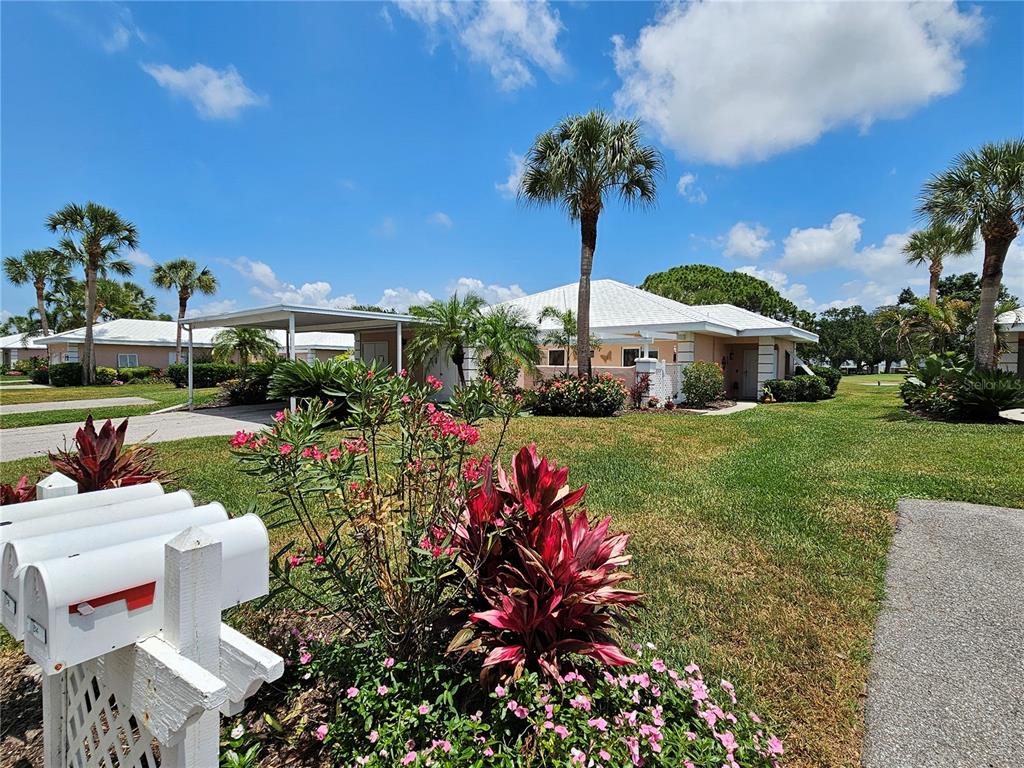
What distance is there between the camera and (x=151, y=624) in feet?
3.77

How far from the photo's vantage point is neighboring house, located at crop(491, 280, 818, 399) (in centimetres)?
1819

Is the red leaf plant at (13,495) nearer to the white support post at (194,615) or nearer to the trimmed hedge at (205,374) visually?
the white support post at (194,615)

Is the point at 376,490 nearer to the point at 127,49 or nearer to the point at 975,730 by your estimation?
the point at 975,730

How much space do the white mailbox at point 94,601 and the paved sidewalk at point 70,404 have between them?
67.0ft

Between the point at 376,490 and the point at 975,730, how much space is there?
319 centimetres

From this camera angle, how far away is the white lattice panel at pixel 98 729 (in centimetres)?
123

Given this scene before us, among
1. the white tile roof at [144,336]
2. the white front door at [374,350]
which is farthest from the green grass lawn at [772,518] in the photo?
the white tile roof at [144,336]

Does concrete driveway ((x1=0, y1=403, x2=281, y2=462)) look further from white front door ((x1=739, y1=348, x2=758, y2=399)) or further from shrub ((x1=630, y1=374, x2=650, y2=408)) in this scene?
white front door ((x1=739, y1=348, x2=758, y2=399))

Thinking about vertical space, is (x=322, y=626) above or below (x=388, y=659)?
below

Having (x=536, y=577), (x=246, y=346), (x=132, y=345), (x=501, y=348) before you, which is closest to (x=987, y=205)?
(x=501, y=348)

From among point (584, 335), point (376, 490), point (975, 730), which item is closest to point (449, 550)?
point (376, 490)

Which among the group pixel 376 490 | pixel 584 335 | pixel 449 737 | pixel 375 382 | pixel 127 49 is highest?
pixel 127 49

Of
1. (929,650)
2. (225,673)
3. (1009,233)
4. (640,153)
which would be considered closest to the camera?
(225,673)

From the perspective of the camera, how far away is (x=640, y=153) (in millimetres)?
14344
